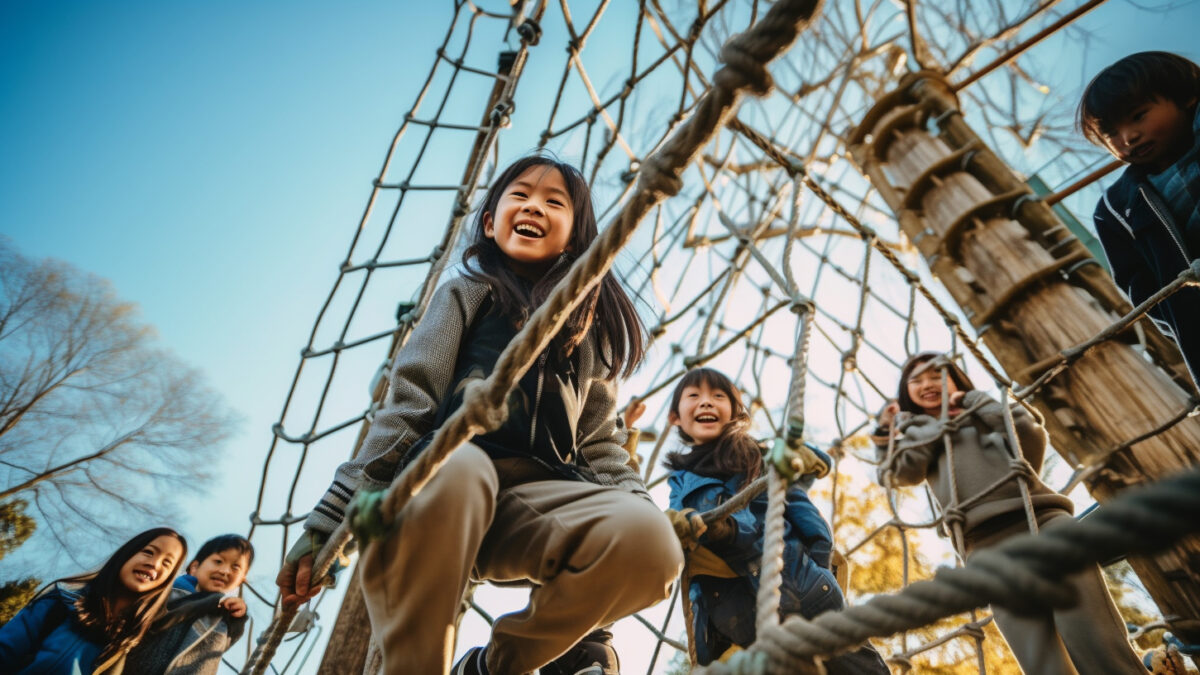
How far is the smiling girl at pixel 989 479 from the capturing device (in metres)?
0.98

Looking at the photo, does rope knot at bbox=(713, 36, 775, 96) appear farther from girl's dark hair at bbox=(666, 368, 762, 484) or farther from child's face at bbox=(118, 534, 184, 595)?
child's face at bbox=(118, 534, 184, 595)

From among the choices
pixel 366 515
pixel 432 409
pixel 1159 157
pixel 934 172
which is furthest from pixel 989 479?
pixel 366 515

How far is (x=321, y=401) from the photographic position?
167cm

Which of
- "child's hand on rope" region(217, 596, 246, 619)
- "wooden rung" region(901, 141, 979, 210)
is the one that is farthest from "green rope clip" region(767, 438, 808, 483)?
"child's hand on rope" region(217, 596, 246, 619)

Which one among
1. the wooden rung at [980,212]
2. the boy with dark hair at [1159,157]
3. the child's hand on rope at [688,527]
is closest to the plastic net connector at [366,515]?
the child's hand on rope at [688,527]

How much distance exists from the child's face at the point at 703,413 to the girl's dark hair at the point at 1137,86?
2.56 feet

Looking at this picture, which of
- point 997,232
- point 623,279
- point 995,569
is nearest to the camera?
point 995,569

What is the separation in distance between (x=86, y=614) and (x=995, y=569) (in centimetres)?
172

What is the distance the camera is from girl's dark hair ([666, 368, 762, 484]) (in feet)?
4.17

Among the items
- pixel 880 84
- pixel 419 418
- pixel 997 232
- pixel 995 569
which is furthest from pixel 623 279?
pixel 880 84

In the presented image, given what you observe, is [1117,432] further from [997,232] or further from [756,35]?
[756,35]

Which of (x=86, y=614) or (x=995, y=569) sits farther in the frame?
(x=86, y=614)

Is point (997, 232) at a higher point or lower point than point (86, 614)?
higher

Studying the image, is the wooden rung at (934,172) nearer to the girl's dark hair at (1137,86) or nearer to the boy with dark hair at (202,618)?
the girl's dark hair at (1137,86)
